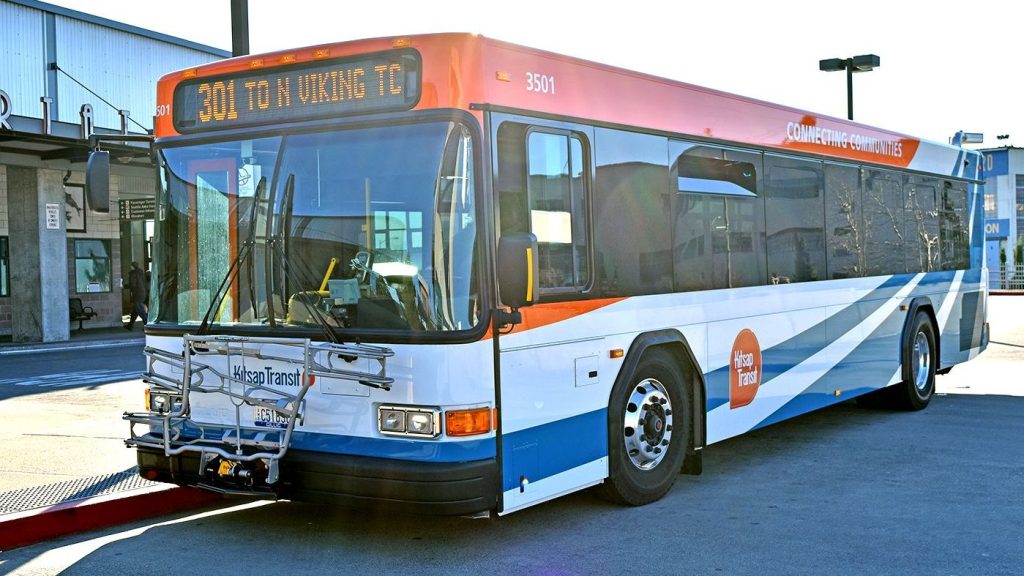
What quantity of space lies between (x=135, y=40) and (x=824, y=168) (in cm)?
2178

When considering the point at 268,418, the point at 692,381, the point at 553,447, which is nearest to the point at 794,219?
the point at 692,381

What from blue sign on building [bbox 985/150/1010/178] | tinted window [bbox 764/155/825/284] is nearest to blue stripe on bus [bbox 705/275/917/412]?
tinted window [bbox 764/155/825/284]

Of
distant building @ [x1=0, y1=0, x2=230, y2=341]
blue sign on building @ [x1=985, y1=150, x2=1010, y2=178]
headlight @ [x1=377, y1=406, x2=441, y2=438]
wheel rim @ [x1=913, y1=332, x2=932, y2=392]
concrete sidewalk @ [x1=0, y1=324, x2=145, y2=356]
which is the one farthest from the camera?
blue sign on building @ [x1=985, y1=150, x2=1010, y2=178]

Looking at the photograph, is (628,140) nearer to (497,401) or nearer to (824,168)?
(497,401)

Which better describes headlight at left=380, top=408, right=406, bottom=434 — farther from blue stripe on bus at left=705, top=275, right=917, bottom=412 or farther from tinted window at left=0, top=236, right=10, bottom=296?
tinted window at left=0, top=236, right=10, bottom=296

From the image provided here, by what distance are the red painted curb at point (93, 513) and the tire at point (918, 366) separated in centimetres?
741

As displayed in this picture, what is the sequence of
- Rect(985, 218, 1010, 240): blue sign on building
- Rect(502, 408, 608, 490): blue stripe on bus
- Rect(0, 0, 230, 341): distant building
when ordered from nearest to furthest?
1. Rect(502, 408, 608, 490): blue stripe on bus
2. Rect(0, 0, 230, 341): distant building
3. Rect(985, 218, 1010, 240): blue sign on building

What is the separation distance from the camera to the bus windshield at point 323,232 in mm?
5992

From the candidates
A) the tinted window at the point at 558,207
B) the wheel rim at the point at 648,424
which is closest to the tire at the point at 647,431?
the wheel rim at the point at 648,424

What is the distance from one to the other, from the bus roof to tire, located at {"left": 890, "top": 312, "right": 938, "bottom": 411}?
2.86 metres

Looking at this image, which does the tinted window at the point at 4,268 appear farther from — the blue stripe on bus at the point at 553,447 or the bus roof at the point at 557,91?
the blue stripe on bus at the point at 553,447

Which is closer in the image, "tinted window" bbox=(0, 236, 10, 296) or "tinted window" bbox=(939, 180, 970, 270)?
"tinted window" bbox=(939, 180, 970, 270)

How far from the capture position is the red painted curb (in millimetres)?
6676

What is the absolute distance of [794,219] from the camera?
31.3ft
